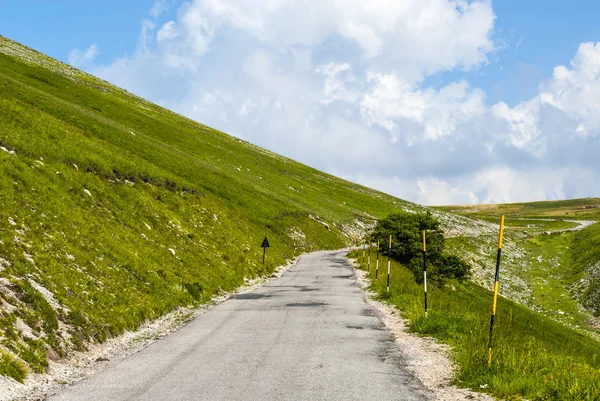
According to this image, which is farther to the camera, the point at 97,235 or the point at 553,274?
the point at 553,274

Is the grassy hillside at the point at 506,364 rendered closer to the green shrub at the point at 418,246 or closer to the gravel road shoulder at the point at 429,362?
the gravel road shoulder at the point at 429,362

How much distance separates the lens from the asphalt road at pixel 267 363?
32.0 feet

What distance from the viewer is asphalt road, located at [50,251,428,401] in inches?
384

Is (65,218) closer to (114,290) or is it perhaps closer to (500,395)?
(114,290)

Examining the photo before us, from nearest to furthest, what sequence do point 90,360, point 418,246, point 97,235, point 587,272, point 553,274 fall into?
point 90,360 < point 97,235 < point 418,246 < point 587,272 < point 553,274

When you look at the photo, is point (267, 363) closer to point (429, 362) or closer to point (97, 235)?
point (429, 362)

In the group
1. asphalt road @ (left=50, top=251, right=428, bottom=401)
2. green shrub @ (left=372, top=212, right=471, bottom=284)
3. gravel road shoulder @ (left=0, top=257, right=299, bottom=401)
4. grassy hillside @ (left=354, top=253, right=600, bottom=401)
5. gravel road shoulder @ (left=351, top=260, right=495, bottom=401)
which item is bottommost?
gravel road shoulder @ (left=0, top=257, right=299, bottom=401)

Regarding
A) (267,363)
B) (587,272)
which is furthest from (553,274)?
(267,363)

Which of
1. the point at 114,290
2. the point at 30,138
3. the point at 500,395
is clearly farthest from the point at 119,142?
the point at 500,395

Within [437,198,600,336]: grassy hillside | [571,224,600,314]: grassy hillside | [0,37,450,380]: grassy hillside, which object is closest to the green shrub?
[0,37,450,380]: grassy hillside

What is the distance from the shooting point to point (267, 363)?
12039mm

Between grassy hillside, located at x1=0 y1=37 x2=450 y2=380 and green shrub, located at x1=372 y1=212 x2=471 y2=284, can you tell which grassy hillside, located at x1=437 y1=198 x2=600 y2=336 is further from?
grassy hillside, located at x1=0 y1=37 x2=450 y2=380

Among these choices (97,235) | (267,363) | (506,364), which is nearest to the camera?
(506,364)

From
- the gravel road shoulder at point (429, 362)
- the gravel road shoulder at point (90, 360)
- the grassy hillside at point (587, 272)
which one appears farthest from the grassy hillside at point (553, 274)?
the gravel road shoulder at point (90, 360)
